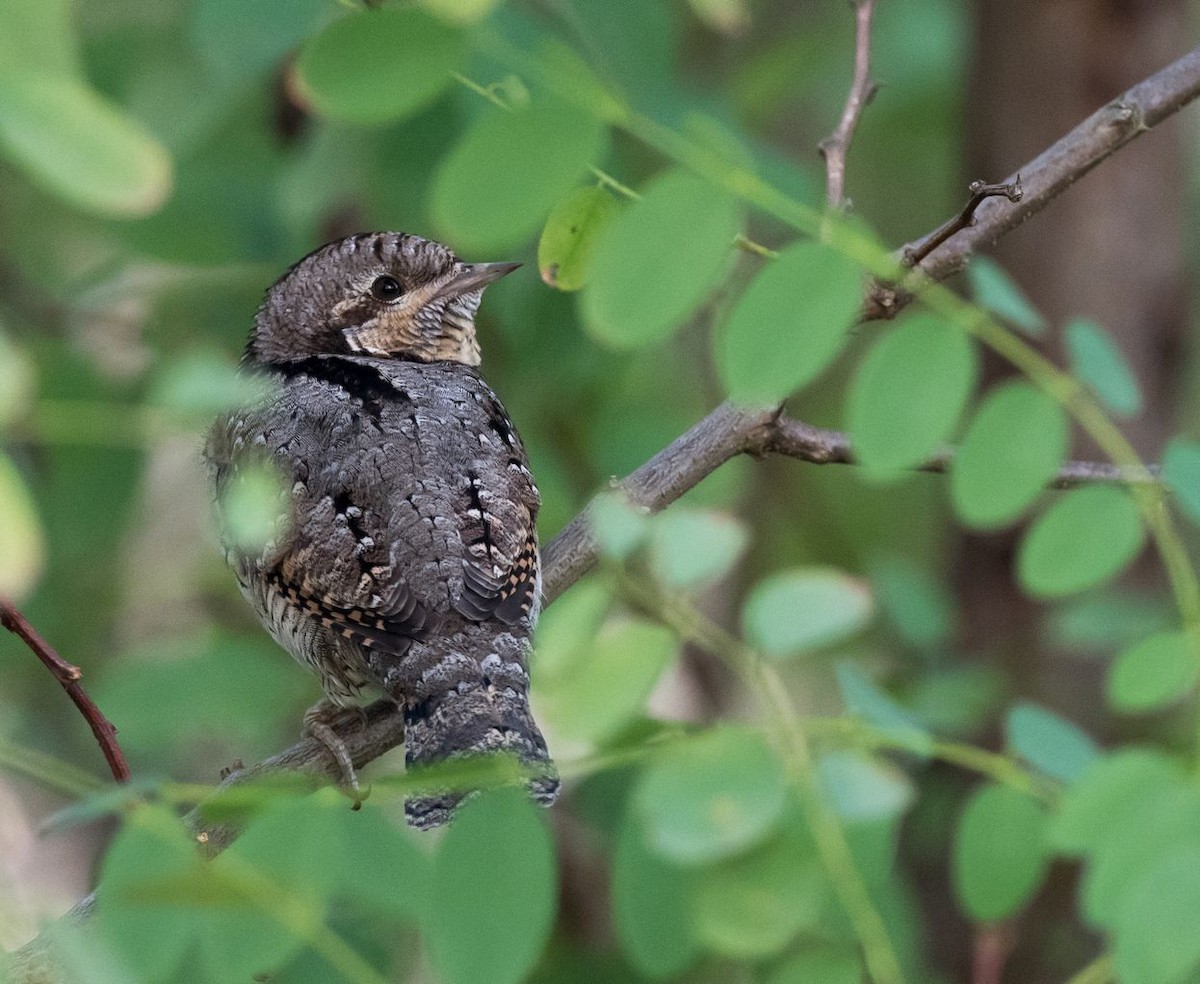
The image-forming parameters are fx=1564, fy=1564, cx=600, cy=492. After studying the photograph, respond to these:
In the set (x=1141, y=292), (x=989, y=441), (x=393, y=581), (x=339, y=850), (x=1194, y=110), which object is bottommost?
(x=339, y=850)

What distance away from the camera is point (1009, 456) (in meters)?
2.17

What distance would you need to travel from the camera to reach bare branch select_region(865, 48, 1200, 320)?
3.39 m

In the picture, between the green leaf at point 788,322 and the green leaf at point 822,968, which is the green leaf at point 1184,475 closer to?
→ the green leaf at point 788,322

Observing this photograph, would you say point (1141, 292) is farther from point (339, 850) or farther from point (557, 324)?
point (339, 850)

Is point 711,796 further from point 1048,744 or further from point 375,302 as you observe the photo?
point 375,302

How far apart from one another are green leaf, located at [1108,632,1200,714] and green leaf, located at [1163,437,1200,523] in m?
0.25

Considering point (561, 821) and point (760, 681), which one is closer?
point (760, 681)

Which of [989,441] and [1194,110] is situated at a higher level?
[1194,110]

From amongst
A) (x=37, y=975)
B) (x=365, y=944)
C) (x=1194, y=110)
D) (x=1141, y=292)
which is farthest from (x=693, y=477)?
(x=1194, y=110)

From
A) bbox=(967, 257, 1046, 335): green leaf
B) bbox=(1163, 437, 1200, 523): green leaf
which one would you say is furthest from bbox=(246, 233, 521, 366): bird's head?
bbox=(1163, 437, 1200, 523): green leaf

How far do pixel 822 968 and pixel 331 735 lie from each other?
1.80 m

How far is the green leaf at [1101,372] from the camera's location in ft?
8.61

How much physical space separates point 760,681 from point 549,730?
0.27m

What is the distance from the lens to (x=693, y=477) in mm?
3586
